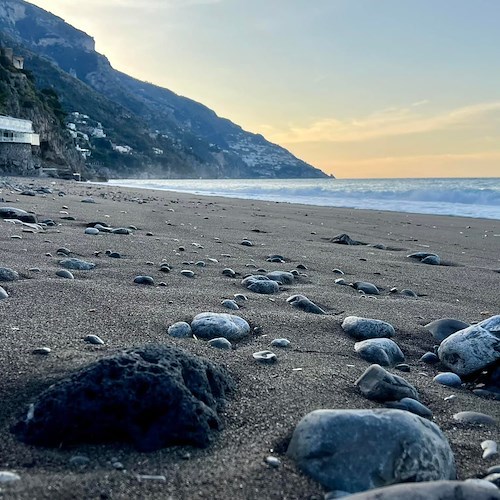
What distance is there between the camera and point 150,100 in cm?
17875

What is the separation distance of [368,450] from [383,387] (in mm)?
582

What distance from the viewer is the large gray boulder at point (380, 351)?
Result: 2.44 meters

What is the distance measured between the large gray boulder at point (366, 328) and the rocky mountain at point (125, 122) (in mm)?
67213

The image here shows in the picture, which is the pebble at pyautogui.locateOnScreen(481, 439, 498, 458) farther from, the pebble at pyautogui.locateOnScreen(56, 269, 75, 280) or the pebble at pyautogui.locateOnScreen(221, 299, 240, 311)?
the pebble at pyautogui.locateOnScreen(56, 269, 75, 280)

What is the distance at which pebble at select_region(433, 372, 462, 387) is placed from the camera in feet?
7.39

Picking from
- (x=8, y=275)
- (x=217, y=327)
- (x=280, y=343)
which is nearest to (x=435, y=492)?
(x=280, y=343)

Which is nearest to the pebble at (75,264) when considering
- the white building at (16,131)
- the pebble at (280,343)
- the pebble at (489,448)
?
the pebble at (280,343)

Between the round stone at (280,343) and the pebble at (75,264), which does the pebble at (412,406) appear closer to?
the round stone at (280,343)

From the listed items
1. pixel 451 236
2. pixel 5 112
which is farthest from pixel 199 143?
pixel 451 236

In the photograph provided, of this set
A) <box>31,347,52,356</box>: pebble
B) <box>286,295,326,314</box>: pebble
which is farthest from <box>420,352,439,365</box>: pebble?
<box>31,347,52,356</box>: pebble

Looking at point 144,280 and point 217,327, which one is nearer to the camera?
point 217,327

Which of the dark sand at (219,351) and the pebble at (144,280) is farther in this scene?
the pebble at (144,280)

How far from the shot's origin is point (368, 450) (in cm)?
140

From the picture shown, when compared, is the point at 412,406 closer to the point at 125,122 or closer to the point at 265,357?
the point at 265,357
